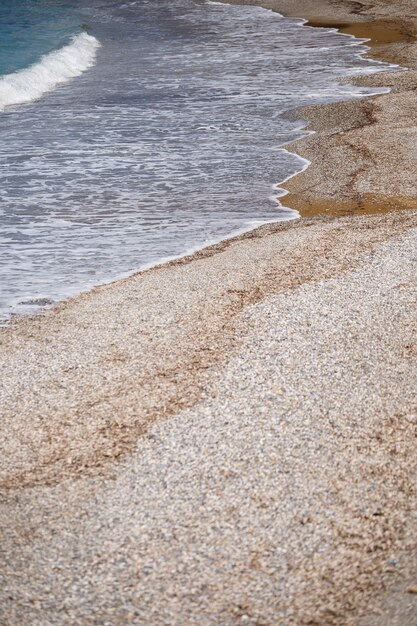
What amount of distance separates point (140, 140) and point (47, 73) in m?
9.60

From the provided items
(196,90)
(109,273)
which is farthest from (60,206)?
(196,90)

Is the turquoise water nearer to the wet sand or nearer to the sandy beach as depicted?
the wet sand

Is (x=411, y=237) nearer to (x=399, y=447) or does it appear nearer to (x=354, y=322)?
(x=354, y=322)

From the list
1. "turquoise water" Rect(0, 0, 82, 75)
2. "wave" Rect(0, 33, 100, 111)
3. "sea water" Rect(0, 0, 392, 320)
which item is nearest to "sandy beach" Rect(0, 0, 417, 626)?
"sea water" Rect(0, 0, 392, 320)

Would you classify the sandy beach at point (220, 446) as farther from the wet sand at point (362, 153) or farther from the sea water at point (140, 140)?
the wet sand at point (362, 153)

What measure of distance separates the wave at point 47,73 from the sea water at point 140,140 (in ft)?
0.21

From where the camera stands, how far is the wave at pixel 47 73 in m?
19.6

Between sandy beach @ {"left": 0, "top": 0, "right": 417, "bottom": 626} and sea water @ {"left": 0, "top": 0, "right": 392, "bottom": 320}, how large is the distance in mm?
1128

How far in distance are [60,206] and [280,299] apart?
467 centimetres

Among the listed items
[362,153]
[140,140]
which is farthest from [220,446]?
[140,140]

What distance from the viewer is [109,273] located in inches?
325

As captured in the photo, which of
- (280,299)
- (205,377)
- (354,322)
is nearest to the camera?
(205,377)

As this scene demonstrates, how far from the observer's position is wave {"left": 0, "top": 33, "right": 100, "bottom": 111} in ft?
64.3

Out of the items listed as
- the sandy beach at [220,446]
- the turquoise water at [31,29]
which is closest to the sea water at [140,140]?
the turquoise water at [31,29]
